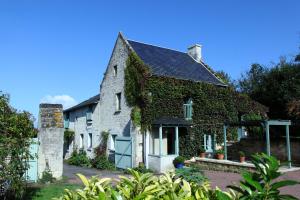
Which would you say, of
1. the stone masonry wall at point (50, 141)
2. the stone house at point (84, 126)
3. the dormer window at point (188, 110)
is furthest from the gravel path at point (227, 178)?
the stone house at point (84, 126)

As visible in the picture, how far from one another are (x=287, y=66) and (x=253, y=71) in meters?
12.5

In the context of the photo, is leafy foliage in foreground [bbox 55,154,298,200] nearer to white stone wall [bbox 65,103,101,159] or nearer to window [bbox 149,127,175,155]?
window [bbox 149,127,175,155]

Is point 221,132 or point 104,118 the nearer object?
point 221,132

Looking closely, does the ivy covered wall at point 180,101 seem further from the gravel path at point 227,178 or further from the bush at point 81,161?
the bush at point 81,161

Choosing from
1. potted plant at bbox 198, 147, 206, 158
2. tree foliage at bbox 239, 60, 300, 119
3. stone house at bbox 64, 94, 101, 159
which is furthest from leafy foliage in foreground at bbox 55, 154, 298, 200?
tree foliage at bbox 239, 60, 300, 119

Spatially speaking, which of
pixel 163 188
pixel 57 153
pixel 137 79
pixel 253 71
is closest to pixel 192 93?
pixel 137 79

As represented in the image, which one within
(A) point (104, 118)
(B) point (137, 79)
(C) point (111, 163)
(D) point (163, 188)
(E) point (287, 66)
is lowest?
(C) point (111, 163)

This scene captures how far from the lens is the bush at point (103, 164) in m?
22.6

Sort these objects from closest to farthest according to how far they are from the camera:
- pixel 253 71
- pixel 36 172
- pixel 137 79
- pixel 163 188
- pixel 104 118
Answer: pixel 163 188 → pixel 36 172 → pixel 137 79 → pixel 104 118 → pixel 253 71

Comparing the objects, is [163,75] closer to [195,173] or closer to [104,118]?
[104,118]

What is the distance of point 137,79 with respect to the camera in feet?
71.7

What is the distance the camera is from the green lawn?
1083 cm

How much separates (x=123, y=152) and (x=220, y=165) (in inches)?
258

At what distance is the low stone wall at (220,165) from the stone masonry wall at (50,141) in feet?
30.5
